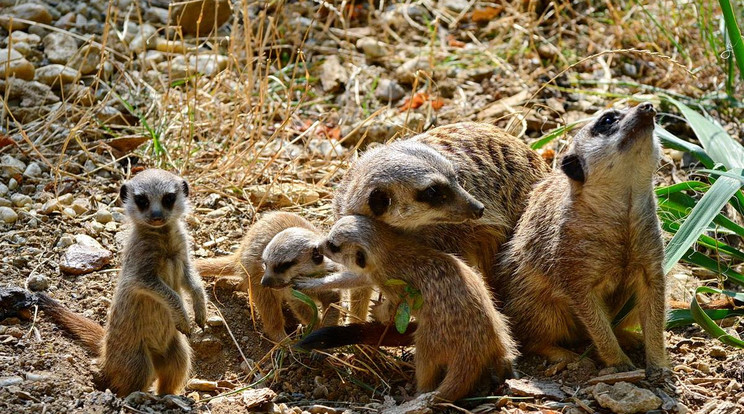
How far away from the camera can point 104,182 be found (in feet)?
16.0

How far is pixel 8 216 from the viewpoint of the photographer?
4.41m

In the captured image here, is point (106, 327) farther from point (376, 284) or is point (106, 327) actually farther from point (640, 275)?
point (640, 275)

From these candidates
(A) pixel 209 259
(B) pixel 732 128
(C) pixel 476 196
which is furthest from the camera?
(B) pixel 732 128

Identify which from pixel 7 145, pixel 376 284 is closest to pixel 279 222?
pixel 376 284

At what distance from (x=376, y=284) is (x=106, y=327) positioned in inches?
45.8

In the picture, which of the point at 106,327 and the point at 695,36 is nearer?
the point at 106,327

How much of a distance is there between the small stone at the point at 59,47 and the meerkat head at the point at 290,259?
2546 mm

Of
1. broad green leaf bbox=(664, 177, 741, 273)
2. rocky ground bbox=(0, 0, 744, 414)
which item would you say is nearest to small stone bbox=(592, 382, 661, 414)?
rocky ground bbox=(0, 0, 744, 414)

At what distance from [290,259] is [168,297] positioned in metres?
0.57

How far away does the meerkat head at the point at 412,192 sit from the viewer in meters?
3.59

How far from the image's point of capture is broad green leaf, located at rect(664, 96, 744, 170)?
4102mm

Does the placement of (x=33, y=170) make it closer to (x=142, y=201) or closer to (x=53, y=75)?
(x=53, y=75)

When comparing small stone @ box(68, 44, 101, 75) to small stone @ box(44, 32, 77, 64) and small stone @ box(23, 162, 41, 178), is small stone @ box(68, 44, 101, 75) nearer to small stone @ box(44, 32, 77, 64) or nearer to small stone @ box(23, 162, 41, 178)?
small stone @ box(44, 32, 77, 64)

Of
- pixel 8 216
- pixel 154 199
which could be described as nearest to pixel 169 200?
pixel 154 199
